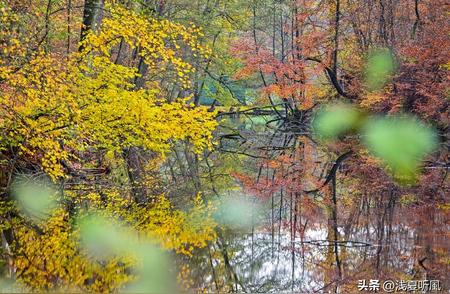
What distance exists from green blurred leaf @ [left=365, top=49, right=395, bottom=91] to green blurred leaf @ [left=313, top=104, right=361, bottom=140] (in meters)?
1.24

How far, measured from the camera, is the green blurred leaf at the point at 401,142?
984cm

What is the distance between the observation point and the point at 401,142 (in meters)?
11.5

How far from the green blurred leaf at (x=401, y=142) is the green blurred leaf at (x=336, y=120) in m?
A: 0.92

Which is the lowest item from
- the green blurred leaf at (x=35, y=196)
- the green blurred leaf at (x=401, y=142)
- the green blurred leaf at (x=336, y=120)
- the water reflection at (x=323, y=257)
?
the water reflection at (x=323, y=257)

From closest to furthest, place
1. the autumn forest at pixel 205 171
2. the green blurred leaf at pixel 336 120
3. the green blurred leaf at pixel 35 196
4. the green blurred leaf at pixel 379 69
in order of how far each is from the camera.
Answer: the autumn forest at pixel 205 171, the green blurred leaf at pixel 35 196, the green blurred leaf at pixel 379 69, the green blurred leaf at pixel 336 120

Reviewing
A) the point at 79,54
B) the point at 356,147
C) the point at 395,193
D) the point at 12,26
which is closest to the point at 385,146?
the point at 356,147

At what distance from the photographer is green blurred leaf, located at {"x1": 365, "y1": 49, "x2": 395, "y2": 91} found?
13367mm

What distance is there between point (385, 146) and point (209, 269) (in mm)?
7822

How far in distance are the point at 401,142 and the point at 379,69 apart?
9.77ft

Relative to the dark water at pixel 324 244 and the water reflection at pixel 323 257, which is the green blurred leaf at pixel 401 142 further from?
the water reflection at pixel 323 257

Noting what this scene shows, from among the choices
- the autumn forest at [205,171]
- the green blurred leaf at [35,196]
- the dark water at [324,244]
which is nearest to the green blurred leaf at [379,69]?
the autumn forest at [205,171]

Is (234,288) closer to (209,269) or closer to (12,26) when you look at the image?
(209,269)

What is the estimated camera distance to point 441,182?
8.73 metres

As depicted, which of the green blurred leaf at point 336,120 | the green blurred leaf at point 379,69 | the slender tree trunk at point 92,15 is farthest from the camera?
the green blurred leaf at point 336,120
